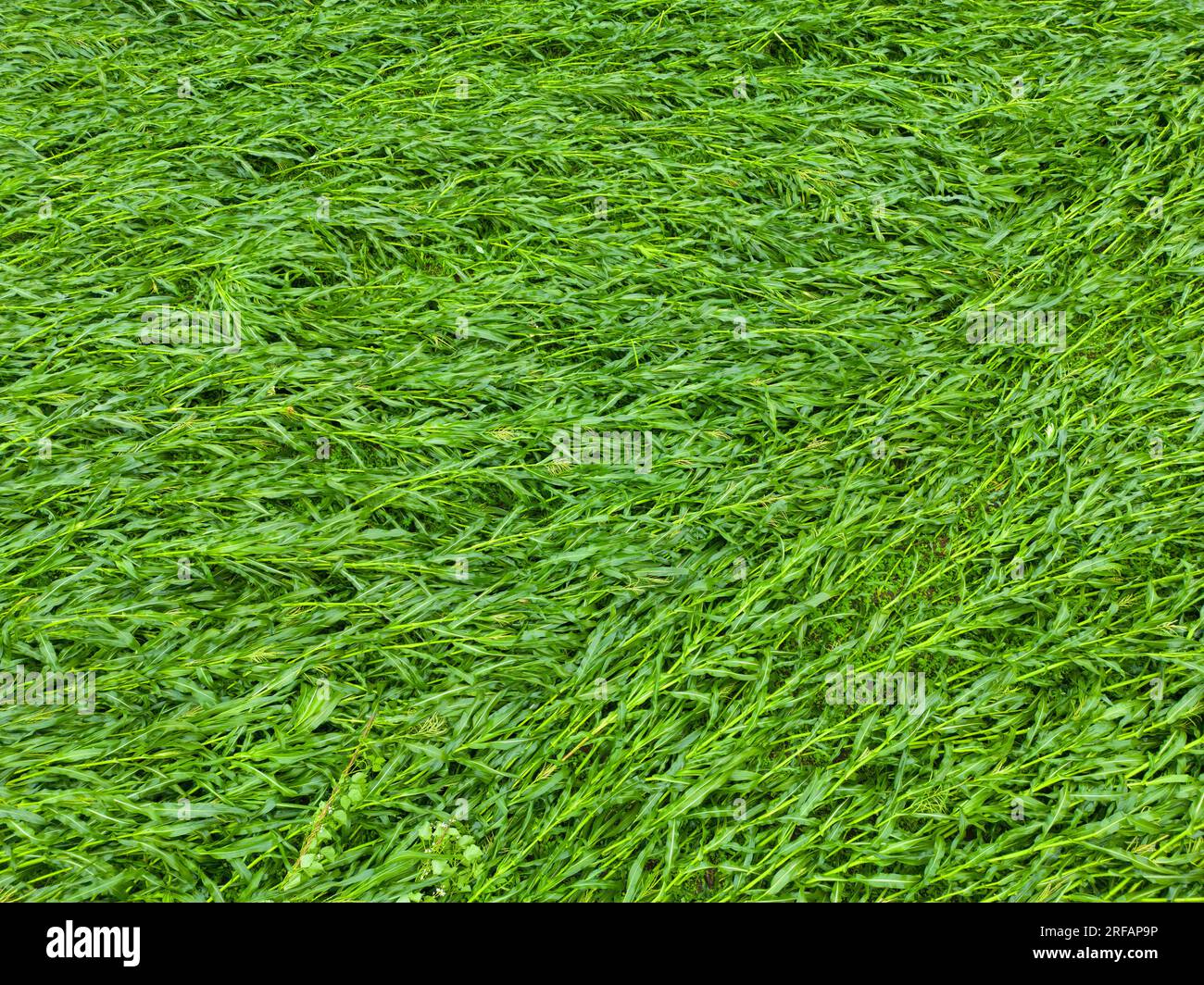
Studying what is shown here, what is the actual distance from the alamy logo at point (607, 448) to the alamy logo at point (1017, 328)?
6.20ft

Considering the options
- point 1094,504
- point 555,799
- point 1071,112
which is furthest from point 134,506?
point 1071,112

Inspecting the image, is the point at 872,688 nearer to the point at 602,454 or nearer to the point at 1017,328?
the point at 602,454

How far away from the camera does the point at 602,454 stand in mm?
4164

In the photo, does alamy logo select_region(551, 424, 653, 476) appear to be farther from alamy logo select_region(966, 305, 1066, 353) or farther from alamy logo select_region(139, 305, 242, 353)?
alamy logo select_region(966, 305, 1066, 353)

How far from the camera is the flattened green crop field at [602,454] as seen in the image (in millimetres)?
3230

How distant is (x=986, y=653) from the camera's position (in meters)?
3.65

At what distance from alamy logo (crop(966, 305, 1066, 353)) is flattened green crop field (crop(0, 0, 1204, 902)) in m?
0.04

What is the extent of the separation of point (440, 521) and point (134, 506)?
4.35 feet

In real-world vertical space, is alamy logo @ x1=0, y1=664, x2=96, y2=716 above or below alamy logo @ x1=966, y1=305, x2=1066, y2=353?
below
